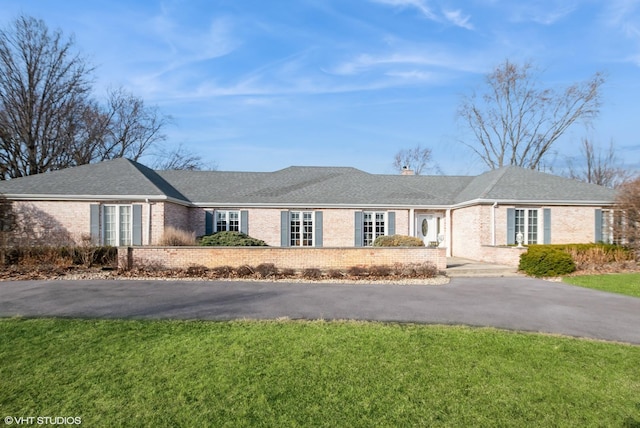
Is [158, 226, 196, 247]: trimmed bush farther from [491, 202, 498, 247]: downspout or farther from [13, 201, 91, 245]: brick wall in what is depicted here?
[491, 202, 498, 247]: downspout

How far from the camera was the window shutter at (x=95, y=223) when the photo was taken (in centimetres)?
1762

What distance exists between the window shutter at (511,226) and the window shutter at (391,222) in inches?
213

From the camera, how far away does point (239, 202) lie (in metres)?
20.3

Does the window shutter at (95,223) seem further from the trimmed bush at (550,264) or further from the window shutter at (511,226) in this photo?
the window shutter at (511,226)

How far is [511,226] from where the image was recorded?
1895cm

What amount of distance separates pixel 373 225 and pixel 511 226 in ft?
21.7

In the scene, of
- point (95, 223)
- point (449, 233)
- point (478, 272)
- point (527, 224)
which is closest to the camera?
point (478, 272)

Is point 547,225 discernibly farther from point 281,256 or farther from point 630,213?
point 281,256

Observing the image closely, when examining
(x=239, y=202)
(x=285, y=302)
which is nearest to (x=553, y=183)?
(x=239, y=202)

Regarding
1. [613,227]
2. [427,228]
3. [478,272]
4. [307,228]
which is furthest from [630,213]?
[307,228]

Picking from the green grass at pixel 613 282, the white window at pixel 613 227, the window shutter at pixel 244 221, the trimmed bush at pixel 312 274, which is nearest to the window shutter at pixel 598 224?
the white window at pixel 613 227

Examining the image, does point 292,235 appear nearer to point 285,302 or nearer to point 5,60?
point 285,302

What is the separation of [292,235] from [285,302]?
37.0 ft

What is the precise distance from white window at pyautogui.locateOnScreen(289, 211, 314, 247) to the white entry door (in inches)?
232
